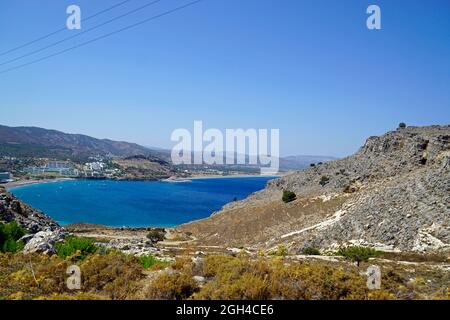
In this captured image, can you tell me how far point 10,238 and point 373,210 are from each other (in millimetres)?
28347

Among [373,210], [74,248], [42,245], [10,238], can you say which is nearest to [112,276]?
[74,248]

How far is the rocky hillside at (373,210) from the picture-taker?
26.2m

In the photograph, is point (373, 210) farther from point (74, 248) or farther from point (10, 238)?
point (10, 238)

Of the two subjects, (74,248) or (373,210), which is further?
(373,210)

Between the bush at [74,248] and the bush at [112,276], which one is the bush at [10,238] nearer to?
the bush at [74,248]

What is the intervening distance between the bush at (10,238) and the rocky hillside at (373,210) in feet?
65.8

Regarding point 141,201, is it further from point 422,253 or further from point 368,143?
point 422,253

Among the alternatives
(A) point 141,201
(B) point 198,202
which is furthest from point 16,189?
(B) point 198,202

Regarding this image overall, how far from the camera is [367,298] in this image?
8.76 metres

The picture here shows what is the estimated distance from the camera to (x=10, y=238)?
1658 cm

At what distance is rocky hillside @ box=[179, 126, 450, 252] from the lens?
26203mm

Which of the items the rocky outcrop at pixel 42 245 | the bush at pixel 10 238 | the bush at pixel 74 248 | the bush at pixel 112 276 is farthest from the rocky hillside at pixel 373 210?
the bush at pixel 10 238

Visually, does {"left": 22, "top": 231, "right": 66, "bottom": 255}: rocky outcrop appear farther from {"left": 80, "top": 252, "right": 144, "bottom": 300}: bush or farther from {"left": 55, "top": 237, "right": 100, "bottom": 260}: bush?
{"left": 80, "top": 252, "right": 144, "bottom": 300}: bush
